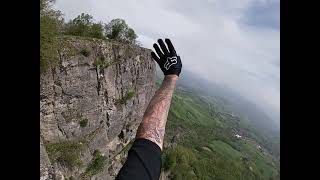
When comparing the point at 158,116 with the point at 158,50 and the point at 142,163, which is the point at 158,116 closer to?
the point at 142,163

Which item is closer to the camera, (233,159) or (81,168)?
(81,168)

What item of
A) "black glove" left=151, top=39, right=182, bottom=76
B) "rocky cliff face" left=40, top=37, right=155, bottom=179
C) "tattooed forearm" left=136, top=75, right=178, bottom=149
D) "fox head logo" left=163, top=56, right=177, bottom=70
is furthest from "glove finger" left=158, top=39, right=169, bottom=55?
"rocky cliff face" left=40, top=37, right=155, bottom=179

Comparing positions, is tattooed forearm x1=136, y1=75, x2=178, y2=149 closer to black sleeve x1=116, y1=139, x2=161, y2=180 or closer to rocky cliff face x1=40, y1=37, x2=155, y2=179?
black sleeve x1=116, y1=139, x2=161, y2=180

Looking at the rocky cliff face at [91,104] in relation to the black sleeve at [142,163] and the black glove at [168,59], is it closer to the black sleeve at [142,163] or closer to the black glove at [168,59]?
the black glove at [168,59]

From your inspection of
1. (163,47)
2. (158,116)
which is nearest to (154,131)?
(158,116)
